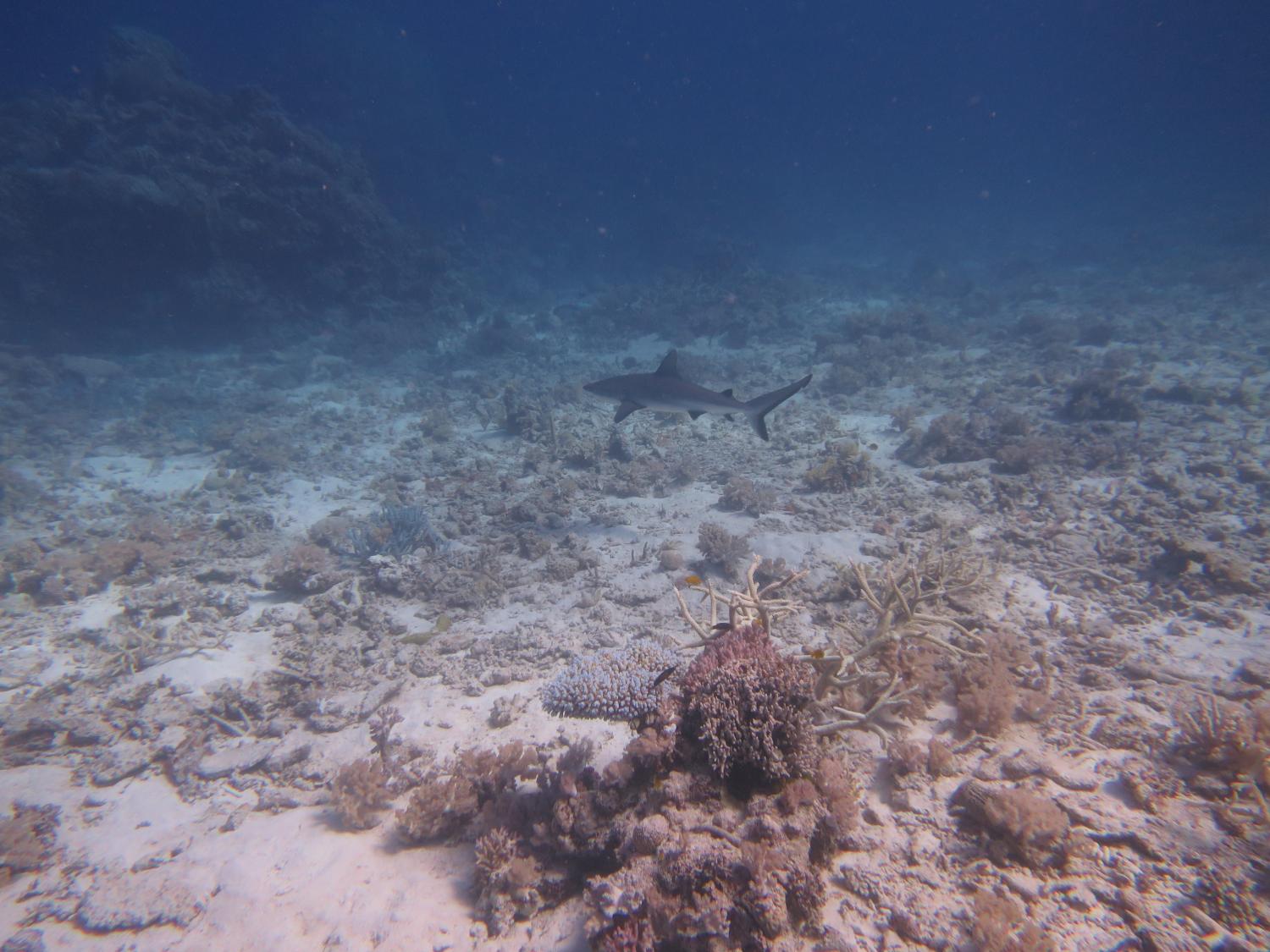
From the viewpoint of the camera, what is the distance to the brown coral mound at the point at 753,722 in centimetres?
278

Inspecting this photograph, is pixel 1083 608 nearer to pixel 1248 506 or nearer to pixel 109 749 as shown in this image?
pixel 1248 506

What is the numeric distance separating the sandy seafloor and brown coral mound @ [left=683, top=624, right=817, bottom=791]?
2.32ft

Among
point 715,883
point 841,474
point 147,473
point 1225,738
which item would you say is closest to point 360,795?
point 715,883

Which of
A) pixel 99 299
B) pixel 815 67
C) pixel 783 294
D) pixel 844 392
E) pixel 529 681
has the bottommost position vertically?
pixel 529 681

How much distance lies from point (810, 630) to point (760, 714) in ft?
9.95

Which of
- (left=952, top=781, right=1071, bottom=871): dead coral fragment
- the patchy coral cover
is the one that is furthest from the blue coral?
(left=952, top=781, right=1071, bottom=871): dead coral fragment

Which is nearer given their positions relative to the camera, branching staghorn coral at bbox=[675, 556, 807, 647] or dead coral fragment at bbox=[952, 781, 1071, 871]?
dead coral fragment at bbox=[952, 781, 1071, 871]

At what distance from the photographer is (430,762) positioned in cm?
457

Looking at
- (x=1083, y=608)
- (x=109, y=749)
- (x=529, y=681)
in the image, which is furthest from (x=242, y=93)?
(x=1083, y=608)

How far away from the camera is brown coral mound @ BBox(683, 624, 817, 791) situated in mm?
2781

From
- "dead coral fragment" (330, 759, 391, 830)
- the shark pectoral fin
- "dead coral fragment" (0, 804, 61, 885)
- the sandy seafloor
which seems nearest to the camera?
the sandy seafloor

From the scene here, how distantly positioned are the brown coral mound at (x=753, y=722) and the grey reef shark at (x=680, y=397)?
18.5 feet

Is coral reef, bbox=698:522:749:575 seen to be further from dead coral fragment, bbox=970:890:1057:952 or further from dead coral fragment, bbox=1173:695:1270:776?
dead coral fragment, bbox=970:890:1057:952

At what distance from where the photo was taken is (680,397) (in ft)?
28.9
